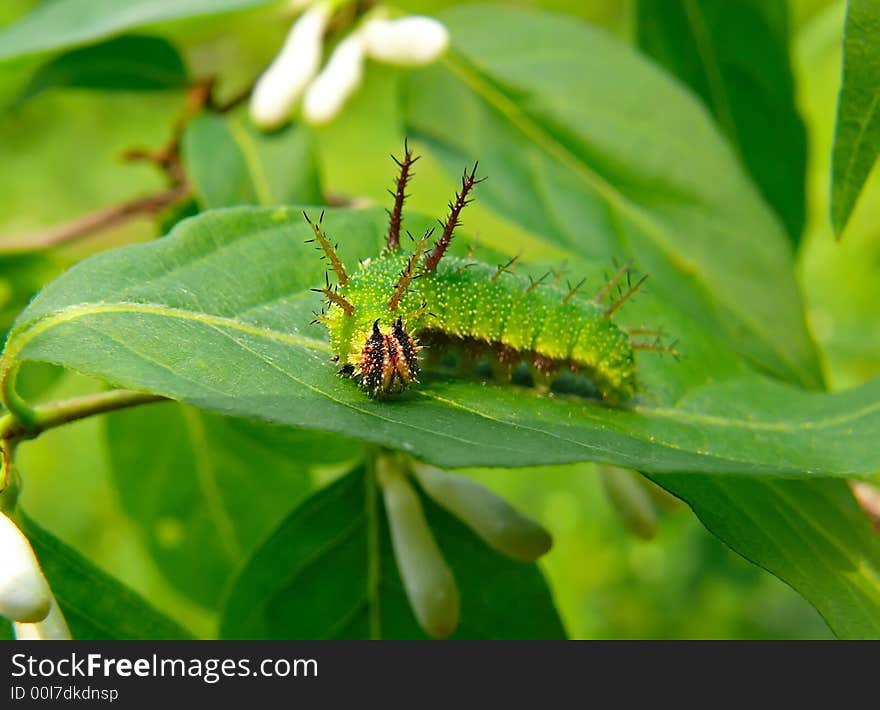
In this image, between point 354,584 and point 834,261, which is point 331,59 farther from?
point 834,261

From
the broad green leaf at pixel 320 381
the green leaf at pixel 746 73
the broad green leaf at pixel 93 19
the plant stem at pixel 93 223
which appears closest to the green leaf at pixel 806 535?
the broad green leaf at pixel 320 381

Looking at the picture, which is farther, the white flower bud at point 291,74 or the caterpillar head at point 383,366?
the white flower bud at point 291,74

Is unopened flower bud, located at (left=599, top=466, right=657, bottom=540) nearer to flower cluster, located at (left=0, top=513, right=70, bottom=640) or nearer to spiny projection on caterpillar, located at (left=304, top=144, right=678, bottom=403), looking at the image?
spiny projection on caterpillar, located at (left=304, top=144, right=678, bottom=403)

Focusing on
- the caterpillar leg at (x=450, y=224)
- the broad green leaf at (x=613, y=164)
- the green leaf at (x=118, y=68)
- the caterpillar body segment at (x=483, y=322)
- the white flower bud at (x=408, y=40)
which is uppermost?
the green leaf at (x=118, y=68)

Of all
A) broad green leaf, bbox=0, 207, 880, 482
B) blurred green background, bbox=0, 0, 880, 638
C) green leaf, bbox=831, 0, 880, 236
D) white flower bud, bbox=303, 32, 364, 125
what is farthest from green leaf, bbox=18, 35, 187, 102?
green leaf, bbox=831, 0, 880, 236

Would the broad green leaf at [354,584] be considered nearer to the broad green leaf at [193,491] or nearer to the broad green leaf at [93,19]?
the broad green leaf at [193,491]

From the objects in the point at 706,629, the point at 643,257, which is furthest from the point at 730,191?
the point at 706,629
